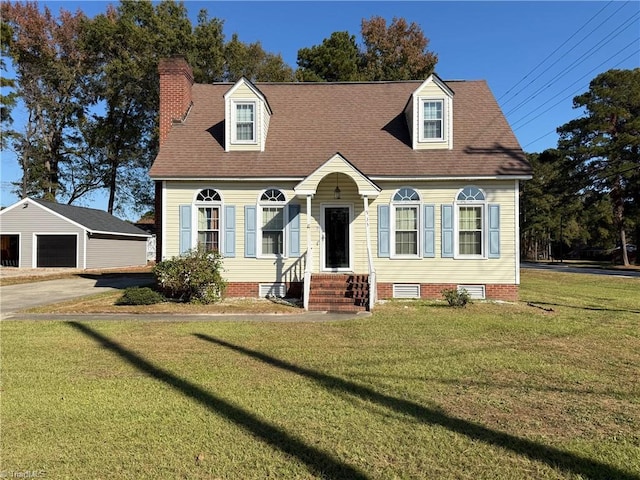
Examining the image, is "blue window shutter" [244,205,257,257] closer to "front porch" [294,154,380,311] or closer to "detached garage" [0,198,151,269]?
"front porch" [294,154,380,311]

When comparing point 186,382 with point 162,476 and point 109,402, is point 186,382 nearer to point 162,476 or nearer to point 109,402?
point 109,402

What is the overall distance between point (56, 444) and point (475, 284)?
11948mm

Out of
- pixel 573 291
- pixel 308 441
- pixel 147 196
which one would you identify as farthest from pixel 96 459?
pixel 147 196

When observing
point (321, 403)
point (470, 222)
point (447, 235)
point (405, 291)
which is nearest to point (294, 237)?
A: point (405, 291)

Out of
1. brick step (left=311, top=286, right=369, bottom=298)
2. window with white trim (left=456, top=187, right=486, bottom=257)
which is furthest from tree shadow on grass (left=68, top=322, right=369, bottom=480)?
window with white trim (left=456, top=187, right=486, bottom=257)

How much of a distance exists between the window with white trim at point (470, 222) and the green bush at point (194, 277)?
7373 millimetres

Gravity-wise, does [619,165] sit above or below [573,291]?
above

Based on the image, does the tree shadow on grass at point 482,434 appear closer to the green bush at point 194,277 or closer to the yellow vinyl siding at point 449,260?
the green bush at point 194,277

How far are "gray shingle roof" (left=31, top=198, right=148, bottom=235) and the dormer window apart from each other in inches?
905

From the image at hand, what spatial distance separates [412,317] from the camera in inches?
404

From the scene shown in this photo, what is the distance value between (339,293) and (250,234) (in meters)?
3.49

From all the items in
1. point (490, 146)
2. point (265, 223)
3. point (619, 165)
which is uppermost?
point (619, 165)

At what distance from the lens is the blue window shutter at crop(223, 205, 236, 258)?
13.7 metres

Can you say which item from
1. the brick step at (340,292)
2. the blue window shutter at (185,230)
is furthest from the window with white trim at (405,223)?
the blue window shutter at (185,230)
